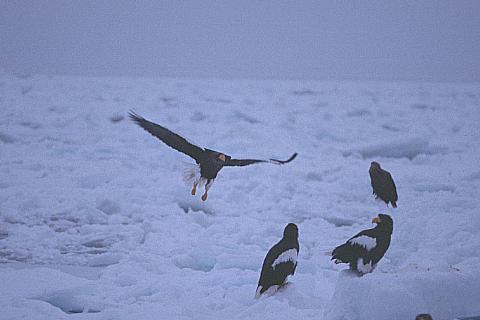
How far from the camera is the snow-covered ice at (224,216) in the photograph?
335 cm

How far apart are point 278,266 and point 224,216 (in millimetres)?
2374

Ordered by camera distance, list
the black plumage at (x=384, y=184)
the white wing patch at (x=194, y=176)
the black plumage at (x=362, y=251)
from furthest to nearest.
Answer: the black plumage at (x=384, y=184)
the white wing patch at (x=194, y=176)
the black plumage at (x=362, y=251)

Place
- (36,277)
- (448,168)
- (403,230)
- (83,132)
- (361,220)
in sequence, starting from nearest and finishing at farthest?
1. (36,277)
2. (403,230)
3. (361,220)
4. (448,168)
5. (83,132)

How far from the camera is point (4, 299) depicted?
345 centimetres

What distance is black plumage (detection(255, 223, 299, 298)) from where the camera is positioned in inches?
137

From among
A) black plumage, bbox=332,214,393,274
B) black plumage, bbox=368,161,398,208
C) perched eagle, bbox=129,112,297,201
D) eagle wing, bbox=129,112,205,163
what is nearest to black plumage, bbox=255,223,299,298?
black plumage, bbox=332,214,393,274

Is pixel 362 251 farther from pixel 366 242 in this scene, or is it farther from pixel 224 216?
pixel 224 216

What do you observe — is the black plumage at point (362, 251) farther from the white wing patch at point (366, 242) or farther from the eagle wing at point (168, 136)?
the eagle wing at point (168, 136)

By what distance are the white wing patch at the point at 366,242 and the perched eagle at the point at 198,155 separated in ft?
4.28

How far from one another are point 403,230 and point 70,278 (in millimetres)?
3052

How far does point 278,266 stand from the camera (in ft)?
11.5

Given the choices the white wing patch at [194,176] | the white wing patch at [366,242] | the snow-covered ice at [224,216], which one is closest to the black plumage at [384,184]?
the snow-covered ice at [224,216]

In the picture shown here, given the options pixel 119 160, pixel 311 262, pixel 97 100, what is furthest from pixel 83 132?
pixel 311 262

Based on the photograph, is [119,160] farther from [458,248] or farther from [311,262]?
[458,248]
